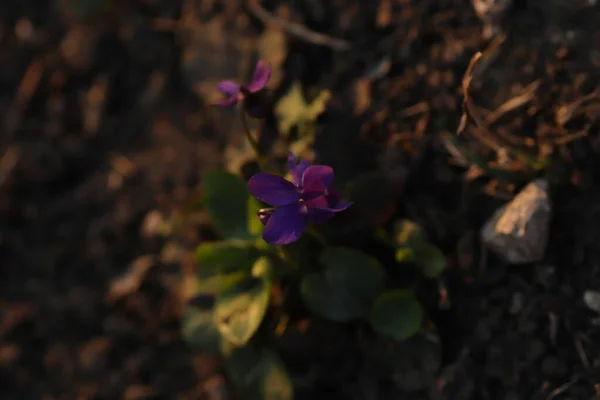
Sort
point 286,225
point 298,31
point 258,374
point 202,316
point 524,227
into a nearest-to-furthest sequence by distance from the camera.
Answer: point 286,225, point 524,227, point 258,374, point 202,316, point 298,31

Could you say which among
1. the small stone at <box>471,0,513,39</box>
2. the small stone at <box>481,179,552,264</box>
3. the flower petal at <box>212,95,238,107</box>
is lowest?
the small stone at <box>481,179,552,264</box>

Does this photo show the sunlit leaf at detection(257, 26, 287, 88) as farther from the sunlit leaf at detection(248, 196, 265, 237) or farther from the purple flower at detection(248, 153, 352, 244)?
the purple flower at detection(248, 153, 352, 244)

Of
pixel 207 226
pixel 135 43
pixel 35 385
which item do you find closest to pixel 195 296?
pixel 207 226

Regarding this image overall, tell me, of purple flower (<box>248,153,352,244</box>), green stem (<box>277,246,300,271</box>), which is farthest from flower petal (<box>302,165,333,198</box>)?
green stem (<box>277,246,300,271</box>)

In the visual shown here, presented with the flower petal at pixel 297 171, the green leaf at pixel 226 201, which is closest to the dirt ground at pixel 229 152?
the green leaf at pixel 226 201

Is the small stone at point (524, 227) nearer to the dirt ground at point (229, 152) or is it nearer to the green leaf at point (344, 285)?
the dirt ground at point (229, 152)

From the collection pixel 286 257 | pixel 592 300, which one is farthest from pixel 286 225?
pixel 592 300

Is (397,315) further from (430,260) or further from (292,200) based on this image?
(292,200)

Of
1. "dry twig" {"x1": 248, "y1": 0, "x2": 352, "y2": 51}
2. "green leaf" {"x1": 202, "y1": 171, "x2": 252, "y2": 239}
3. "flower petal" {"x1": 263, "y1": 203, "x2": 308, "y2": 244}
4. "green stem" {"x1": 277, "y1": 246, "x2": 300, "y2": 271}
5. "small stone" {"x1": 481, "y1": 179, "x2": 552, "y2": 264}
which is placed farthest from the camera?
"dry twig" {"x1": 248, "y1": 0, "x2": 352, "y2": 51}
